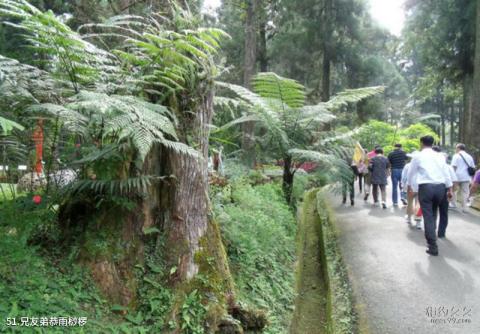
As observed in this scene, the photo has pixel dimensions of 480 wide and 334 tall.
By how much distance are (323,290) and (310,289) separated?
180 millimetres

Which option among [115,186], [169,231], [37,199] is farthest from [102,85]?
[169,231]

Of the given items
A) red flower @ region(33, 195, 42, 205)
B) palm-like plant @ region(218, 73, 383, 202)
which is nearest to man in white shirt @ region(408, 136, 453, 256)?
palm-like plant @ region(218, 73, 383, 202)

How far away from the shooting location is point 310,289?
5023mm

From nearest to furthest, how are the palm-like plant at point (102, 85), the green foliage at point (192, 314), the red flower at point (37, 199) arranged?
the palm-like plant at point (102, 85)
the green foliage at point (192, 314)
the red flower at point (37, 199)

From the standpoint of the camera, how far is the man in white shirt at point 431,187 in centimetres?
538

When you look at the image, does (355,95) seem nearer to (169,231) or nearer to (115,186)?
(169,231)

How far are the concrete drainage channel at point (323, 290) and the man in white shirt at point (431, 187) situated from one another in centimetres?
140

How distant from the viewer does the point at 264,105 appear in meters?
6.45

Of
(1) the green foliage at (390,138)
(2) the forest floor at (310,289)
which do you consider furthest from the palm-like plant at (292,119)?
(1) the green foliage at (390,138)

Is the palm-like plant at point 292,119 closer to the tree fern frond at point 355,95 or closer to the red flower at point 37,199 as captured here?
the tree fern frond at point 355,95

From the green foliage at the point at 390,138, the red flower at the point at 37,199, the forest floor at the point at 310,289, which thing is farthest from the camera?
the green foliage at the point at 390,138

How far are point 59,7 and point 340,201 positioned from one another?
15.9 meters

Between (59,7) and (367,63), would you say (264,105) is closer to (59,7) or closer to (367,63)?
(367,63)

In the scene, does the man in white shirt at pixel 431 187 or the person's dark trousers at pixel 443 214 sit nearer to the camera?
the man in white shirt at pixel 431 187
